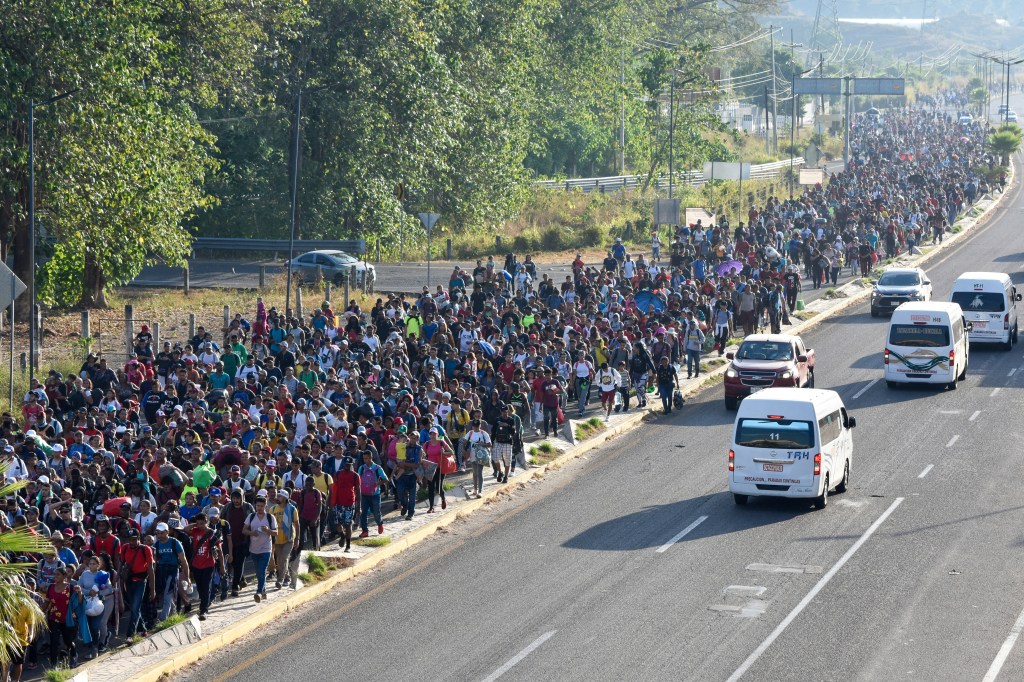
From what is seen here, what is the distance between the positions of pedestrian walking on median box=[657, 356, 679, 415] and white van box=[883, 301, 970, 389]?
17.8 feet

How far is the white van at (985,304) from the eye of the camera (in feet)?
125

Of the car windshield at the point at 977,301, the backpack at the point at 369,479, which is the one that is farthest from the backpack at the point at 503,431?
the car windshield at the point at 977,301

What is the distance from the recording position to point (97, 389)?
26469 millimetres

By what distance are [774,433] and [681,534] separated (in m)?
2.36

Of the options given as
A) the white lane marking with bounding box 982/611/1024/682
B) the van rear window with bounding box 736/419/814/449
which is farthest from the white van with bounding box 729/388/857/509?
the white lane marking with bounding box 982/611/1024/682

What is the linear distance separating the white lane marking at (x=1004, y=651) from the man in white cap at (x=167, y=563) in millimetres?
8865

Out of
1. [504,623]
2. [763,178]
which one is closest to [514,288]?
[504,623]

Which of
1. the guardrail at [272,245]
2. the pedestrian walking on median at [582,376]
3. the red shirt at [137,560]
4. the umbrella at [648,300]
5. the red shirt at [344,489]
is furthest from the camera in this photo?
the guardrail at [272,245]

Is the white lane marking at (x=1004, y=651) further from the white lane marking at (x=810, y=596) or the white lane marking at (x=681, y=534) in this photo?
the white lane marking at (x=681, y=534)

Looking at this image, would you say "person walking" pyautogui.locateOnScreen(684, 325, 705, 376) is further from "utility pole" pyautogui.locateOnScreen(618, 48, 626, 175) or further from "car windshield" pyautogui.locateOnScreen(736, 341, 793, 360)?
"utility pole" pyautogui.locateOnScreen(618, 48, 626, 175)

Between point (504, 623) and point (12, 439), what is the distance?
8.23m

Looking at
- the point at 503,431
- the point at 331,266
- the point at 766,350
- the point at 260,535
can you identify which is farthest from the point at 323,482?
the point at 331,266

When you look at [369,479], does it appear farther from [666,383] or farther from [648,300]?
[648,300]

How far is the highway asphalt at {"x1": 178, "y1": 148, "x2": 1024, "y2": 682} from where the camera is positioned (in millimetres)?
15992
